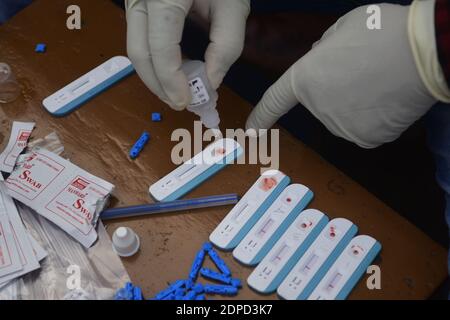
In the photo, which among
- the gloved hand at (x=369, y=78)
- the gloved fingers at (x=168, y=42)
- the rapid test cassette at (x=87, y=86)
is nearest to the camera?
the gloved hand at (x=369, y=78)

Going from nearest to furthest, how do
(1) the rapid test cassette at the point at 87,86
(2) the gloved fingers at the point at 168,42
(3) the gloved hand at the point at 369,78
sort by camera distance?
(3) the gloved hand at the point at 369,78, (2) the gloved fingers at the point at 168,42, (1) the rapid test cassette at the point at 87,86

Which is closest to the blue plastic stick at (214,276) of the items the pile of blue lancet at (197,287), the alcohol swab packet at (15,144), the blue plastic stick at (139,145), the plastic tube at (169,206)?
the pile of blue lancet at (197,287)

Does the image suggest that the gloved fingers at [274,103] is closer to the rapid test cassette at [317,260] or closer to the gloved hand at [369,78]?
the gloved hand at [369,78]

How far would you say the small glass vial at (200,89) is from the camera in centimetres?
85

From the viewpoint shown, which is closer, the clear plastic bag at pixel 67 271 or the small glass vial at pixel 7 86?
the clear plastic bag at pixel 67 271

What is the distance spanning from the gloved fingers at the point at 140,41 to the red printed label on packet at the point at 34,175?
215 mm

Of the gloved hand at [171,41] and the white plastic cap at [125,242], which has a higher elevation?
the gloved hand at [171,41]

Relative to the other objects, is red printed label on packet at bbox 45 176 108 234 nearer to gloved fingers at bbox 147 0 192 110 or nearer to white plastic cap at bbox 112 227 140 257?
white plastic cap at bbox 112 227 140 257

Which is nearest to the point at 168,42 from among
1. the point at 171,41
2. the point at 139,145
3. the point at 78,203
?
the point at 171,41

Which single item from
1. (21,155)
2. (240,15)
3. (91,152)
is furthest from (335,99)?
(21,155)

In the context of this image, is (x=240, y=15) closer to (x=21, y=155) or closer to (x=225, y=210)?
(x=225, y=210)

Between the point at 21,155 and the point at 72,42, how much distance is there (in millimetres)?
280

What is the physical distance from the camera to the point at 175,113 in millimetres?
939
